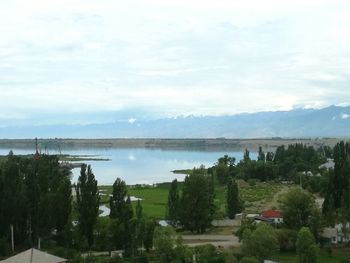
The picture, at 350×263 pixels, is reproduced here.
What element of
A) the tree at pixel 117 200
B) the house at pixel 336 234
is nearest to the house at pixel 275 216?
the house at pixel 336 234

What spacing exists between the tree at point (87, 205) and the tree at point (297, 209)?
1374cm

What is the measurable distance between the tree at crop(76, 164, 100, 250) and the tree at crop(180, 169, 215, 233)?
930cm

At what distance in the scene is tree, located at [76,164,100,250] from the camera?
123ft

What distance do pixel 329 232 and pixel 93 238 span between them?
16395mm

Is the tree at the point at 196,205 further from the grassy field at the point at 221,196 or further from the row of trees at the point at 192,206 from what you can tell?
the grassy field at the point at 221,196

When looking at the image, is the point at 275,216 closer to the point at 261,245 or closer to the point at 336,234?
the point at 336,234

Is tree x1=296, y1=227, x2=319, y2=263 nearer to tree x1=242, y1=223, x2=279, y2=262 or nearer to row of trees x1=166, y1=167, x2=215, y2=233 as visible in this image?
tree x1=242, y1=223, x2=279, y2=262

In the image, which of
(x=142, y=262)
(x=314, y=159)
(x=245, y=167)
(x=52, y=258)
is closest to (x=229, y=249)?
(x=142, y=262)

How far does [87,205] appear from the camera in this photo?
124 feet

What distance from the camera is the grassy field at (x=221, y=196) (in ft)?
191

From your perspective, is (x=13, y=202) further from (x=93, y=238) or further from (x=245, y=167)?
(x=245, y=167)

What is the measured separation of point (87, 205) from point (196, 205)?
10877mm

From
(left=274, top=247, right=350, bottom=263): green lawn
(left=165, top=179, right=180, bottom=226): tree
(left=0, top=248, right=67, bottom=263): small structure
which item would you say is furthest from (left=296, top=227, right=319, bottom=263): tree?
(left=165, top=179, right=180, bottom=226): tree

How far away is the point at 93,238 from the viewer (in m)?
38.1
